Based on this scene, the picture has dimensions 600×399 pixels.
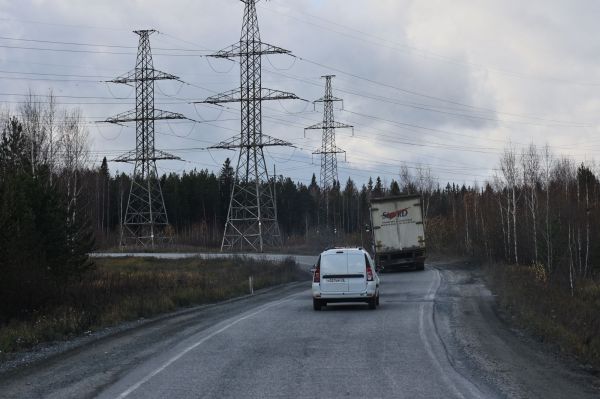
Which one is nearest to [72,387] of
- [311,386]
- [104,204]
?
[311,386]

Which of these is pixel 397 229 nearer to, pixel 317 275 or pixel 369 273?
pixel 369 273

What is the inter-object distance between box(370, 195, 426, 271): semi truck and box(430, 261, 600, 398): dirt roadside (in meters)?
20.0

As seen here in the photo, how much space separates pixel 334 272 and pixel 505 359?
349 inches

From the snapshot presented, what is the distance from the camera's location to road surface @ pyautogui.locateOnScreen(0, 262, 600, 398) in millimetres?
8766

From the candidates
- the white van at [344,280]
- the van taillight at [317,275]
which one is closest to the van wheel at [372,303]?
the white van at [344,280]

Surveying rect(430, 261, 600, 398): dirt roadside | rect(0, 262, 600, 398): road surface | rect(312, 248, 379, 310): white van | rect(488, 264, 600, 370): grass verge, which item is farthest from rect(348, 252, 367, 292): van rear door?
rect(488, 264, 600, 370): grass verge

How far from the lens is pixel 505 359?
11.3 meters

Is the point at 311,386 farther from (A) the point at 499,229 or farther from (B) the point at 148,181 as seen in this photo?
(B) the point at 148,181

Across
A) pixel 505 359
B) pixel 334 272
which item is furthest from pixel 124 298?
pixel 505 359

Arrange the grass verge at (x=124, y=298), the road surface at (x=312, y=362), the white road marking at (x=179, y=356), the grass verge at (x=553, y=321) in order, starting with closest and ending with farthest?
the road surface at (x=312, y=362) → the white road marking at (x=179, y=356) → the grass verge at (x=553, y=321) → the grass verge at (x=124, y=298)

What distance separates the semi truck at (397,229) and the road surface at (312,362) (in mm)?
21274

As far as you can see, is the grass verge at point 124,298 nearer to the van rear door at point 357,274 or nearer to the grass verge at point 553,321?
the van rear door at point 357,274

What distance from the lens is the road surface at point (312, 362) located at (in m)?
8.77

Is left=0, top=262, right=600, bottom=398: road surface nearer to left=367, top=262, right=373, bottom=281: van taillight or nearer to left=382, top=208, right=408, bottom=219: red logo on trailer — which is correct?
left=367, top=262, right=373, bottom=281: van taillight
